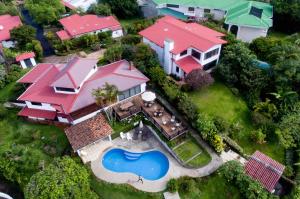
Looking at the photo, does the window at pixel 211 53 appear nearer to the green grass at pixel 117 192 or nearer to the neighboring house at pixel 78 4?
the green grass at pixel 117 192

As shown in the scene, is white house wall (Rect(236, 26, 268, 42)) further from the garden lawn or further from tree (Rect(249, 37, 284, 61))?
the garden lawn

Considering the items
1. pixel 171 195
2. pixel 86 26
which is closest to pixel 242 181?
pixel 171 195

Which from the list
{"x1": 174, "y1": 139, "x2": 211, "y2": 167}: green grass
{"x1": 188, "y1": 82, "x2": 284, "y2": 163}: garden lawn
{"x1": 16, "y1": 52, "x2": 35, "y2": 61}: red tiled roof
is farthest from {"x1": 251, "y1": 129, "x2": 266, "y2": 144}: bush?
{"x1": 16, "y1": 52, "x2": 35, "y2": 61}: red tiled roof

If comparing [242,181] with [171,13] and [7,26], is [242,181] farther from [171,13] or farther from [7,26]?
[7,26]

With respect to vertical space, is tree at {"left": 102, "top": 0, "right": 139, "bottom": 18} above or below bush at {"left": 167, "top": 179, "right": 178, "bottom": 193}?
above

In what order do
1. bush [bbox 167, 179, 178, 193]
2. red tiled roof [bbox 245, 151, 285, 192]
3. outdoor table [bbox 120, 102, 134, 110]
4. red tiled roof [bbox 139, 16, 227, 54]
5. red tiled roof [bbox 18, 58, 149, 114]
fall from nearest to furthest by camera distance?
1. red tiled roof [bbox 245, 151, 285, 192]
2. bush [bbox 167, 179, 178, 193]
3. red tiled roof [bbox 18, 58, 149, 114]
4. outdoor table [bbox 120, 102, 134, 110]
5. red tiled roof [bbox 139, 16, 227, 54]

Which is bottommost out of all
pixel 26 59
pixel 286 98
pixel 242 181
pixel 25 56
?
pixel 242 181
